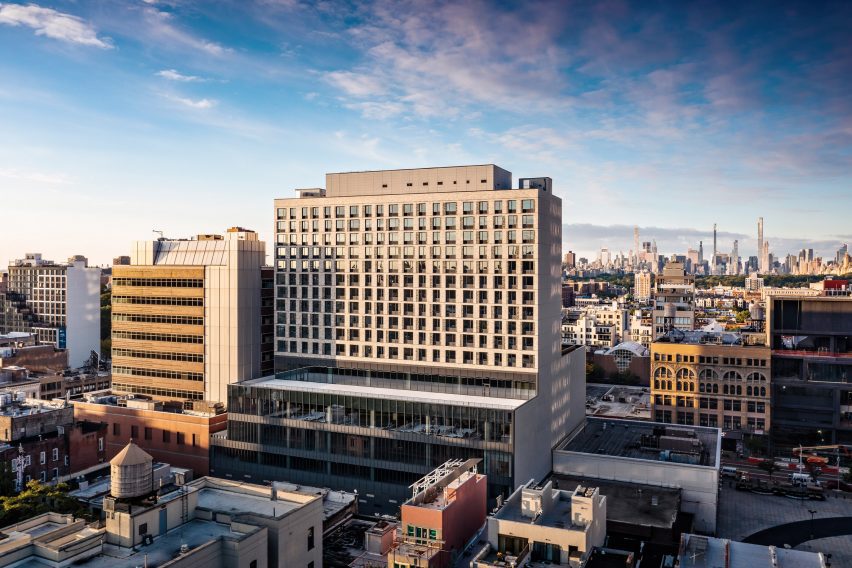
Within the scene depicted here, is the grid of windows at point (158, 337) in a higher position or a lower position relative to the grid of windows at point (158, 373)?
higher

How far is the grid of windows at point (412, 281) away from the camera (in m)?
100

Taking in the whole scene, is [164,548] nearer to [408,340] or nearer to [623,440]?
[408,340]

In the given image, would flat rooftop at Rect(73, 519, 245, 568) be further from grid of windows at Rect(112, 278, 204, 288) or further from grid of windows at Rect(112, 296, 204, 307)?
grid of windows at Rect(112, 278, 204, 288)

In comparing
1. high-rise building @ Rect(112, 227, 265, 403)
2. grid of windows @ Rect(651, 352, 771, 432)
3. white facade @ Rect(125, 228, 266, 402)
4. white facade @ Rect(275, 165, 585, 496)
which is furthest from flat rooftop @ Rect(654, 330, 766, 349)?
high-rise building @ Rect(112, 227, 265, 403)

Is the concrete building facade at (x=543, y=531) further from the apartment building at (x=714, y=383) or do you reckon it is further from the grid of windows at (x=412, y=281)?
the apartment building at (x=714, y=383)

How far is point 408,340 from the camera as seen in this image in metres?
107

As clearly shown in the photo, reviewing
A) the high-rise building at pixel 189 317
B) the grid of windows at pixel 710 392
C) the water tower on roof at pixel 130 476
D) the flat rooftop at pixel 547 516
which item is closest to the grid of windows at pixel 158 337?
the high-rise building at pixel 189 317

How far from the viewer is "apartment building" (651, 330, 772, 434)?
466 ft

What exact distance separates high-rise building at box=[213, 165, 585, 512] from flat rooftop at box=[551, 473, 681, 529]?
7.24 m

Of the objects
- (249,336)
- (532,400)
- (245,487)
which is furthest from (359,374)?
(245,487)

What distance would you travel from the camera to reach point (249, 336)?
11912cm

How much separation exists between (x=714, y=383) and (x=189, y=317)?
4440 inches

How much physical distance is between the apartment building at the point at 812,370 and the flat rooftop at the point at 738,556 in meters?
87.6

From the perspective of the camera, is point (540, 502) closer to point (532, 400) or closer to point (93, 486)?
point (532, 400)
